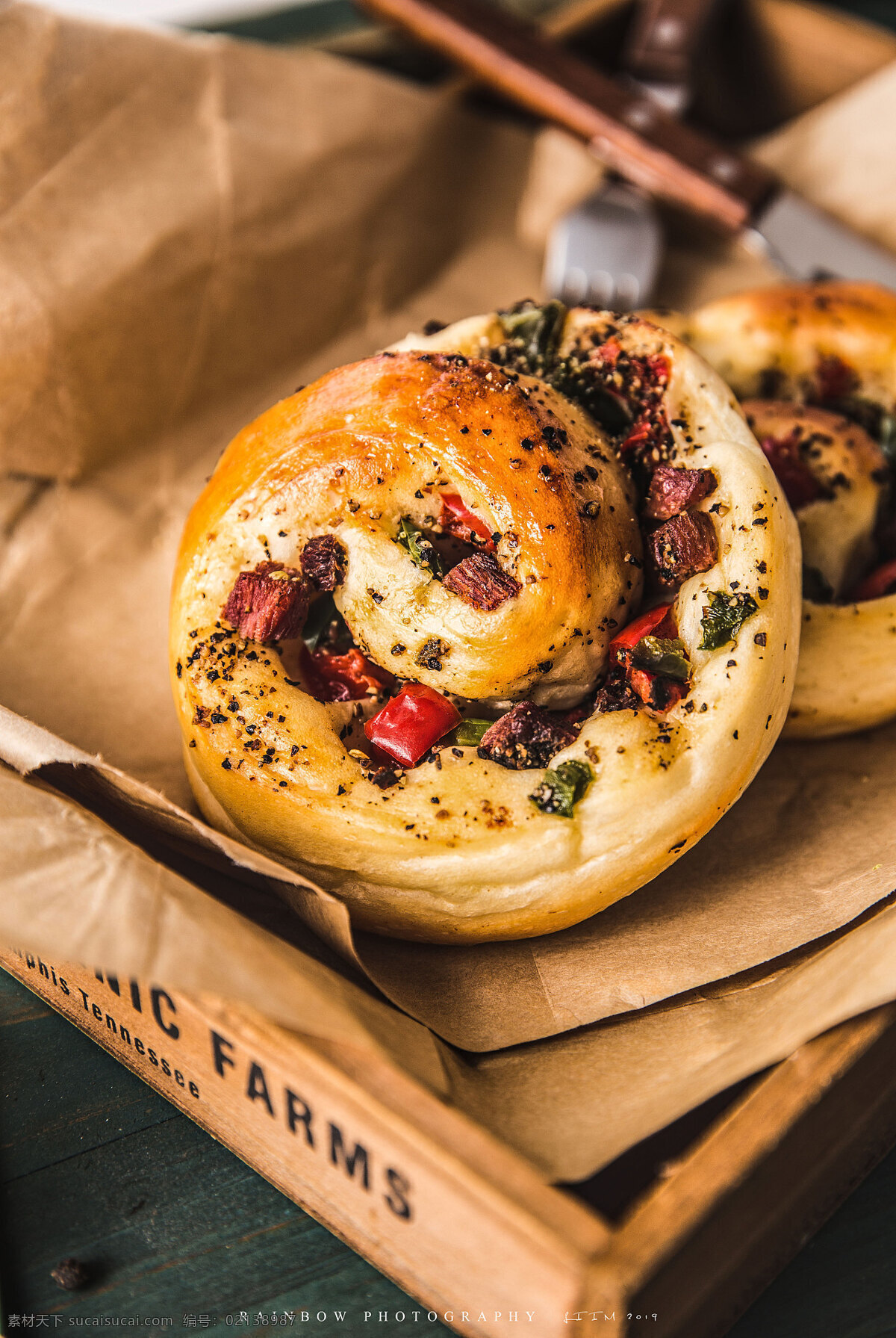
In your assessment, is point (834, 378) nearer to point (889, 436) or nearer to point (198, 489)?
point (889, 436)

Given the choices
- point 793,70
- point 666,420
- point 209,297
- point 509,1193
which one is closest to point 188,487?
point 209,297

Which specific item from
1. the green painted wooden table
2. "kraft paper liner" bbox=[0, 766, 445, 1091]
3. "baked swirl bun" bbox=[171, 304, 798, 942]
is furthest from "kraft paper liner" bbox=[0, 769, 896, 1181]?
the green painted wooden table

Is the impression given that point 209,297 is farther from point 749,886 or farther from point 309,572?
point 749,886

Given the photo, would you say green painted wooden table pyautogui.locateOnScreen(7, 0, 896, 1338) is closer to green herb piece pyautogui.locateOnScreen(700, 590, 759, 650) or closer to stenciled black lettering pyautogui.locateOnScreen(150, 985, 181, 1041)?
stenciled black lettering pyautogui.locateOnScreen(150, 985, 181, 1041)

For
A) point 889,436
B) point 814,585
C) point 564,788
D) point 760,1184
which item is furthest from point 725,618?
point 889,436

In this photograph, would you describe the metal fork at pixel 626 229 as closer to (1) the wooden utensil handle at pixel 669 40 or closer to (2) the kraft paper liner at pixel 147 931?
(1) the wooden utensil handle at pixel 669 40

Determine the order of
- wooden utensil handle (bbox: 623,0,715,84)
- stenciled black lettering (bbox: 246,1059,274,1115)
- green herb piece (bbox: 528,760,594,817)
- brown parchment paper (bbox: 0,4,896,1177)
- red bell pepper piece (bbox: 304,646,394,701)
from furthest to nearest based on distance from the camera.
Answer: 1. wooden utensil handle (bbox: 623,0,715,84)
2. red bell pepper piece (bbox: 304,646,394,701)
3. green herb piece (bbox: 528,760,594,817)
4. brown parchment paper (bbox: 0,4,896,1177)
5. stenciled black lettering (bbox: 246,1059,274,1115)

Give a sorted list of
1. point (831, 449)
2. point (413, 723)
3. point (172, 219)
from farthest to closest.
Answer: point (172, 219), point (831, 449), point (413, 723)
